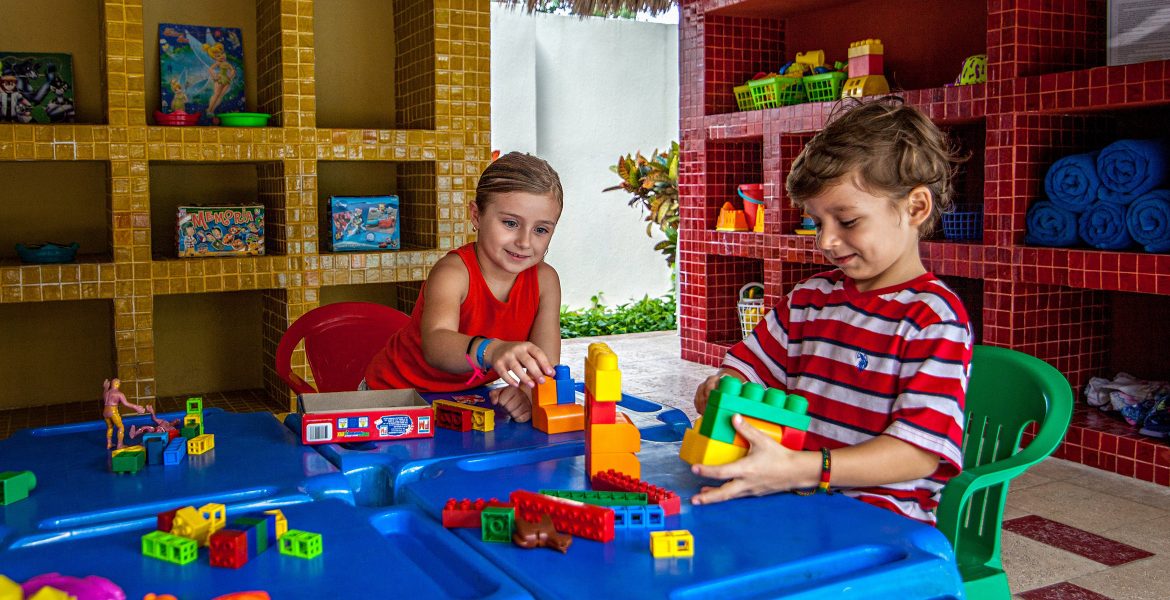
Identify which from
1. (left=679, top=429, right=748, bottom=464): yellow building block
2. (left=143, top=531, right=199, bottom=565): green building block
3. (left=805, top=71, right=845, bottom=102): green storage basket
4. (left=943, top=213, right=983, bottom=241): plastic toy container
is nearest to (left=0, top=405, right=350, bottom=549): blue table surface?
(left=143, top=531, right=199, bottom=565): green building block

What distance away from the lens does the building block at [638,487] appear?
117 cm

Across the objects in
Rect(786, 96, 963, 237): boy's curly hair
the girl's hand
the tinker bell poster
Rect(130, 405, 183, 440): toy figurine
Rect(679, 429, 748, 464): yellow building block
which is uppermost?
the tinker bell poster

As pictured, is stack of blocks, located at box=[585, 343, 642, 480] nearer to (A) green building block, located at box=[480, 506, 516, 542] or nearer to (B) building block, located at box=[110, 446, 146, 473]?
(A) green building block, located at box=[480, 506, 516, 542]

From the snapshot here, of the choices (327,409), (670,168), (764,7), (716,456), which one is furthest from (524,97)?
(716,456)

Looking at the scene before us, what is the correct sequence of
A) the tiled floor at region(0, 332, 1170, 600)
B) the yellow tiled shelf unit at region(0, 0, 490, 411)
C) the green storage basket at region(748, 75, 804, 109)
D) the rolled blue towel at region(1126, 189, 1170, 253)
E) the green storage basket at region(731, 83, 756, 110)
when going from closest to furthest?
the tiled floor at region(0, 332, 1170, 600) < the rolled blue towel at region(1126, 189, 1170, 253) < the yellow tiled shelf unit at region(0, 0, 490, 411) < the green storage basket at region(748, 75, 804, 109) < the green storage basket at region(731, 83, 756, 110)

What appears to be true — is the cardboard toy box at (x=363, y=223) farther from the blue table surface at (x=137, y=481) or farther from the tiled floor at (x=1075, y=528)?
the blue table surface at (x=137, y=481)

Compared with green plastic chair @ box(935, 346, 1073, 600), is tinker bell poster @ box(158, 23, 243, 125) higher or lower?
higher

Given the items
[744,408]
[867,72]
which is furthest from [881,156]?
[867,72]

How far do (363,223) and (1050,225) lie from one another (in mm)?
2628

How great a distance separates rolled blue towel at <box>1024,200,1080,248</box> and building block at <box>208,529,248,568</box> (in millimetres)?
3285

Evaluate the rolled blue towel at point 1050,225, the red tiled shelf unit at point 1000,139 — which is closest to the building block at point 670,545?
the red tiled shelf unit at point 1000,139

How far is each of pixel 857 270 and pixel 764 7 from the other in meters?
4.11

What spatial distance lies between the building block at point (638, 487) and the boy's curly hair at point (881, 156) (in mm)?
524

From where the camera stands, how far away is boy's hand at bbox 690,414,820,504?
1192mm
